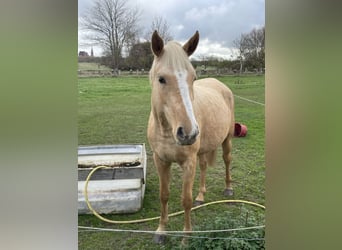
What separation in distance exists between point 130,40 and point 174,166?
35.4 inches

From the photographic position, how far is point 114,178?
158cm

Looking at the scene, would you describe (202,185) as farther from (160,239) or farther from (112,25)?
(112,25)

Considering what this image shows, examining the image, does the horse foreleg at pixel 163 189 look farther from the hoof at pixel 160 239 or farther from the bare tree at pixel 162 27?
the bare tree at pixel 162 27

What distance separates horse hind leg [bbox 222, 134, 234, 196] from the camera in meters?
1.61

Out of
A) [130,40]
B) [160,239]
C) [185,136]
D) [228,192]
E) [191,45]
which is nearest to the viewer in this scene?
[185,136]

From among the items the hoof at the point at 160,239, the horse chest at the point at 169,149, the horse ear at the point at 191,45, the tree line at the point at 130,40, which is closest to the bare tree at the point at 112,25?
the tree line at the point at 130,40

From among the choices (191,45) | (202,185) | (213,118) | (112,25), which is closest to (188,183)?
(202,185)

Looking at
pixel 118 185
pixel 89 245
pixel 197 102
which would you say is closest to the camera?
pixel 89 245
